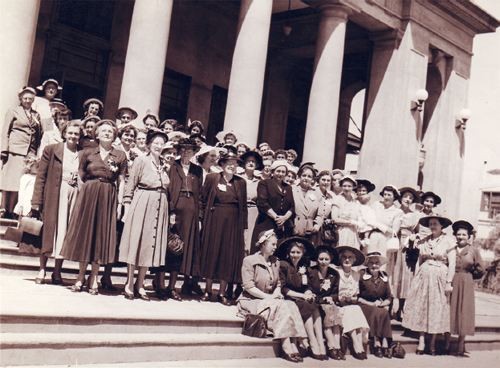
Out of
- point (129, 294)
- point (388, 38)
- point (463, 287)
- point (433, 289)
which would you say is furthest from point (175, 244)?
point (388, 38)

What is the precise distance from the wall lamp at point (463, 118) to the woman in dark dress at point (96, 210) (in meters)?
14.5

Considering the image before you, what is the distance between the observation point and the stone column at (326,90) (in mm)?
12641

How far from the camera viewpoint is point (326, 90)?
12805mm

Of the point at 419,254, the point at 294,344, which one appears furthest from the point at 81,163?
the point at 419,254

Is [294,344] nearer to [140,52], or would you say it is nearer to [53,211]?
[53,211]

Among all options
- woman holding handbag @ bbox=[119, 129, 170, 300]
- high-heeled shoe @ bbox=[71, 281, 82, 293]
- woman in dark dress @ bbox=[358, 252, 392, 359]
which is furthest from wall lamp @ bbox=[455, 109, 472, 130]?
high-heeled shoe @ bbox=[71, 281, 82, 293]

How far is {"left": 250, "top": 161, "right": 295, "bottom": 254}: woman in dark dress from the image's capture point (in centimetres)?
743

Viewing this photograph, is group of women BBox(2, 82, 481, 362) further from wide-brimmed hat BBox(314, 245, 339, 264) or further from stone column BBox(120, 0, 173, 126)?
stone column BBox(120, 0, 173, 126)

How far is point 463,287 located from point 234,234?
13.6 ft

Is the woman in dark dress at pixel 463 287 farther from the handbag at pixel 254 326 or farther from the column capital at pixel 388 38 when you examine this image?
the column capital at pixel 388 38

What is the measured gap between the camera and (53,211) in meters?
6.08

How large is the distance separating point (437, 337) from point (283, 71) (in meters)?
13.0

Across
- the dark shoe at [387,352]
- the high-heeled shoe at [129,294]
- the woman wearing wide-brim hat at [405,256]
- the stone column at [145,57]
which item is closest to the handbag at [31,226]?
the high-heeled shoe at [129,294]

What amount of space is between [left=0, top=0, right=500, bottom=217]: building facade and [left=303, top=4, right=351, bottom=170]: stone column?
26 mm
